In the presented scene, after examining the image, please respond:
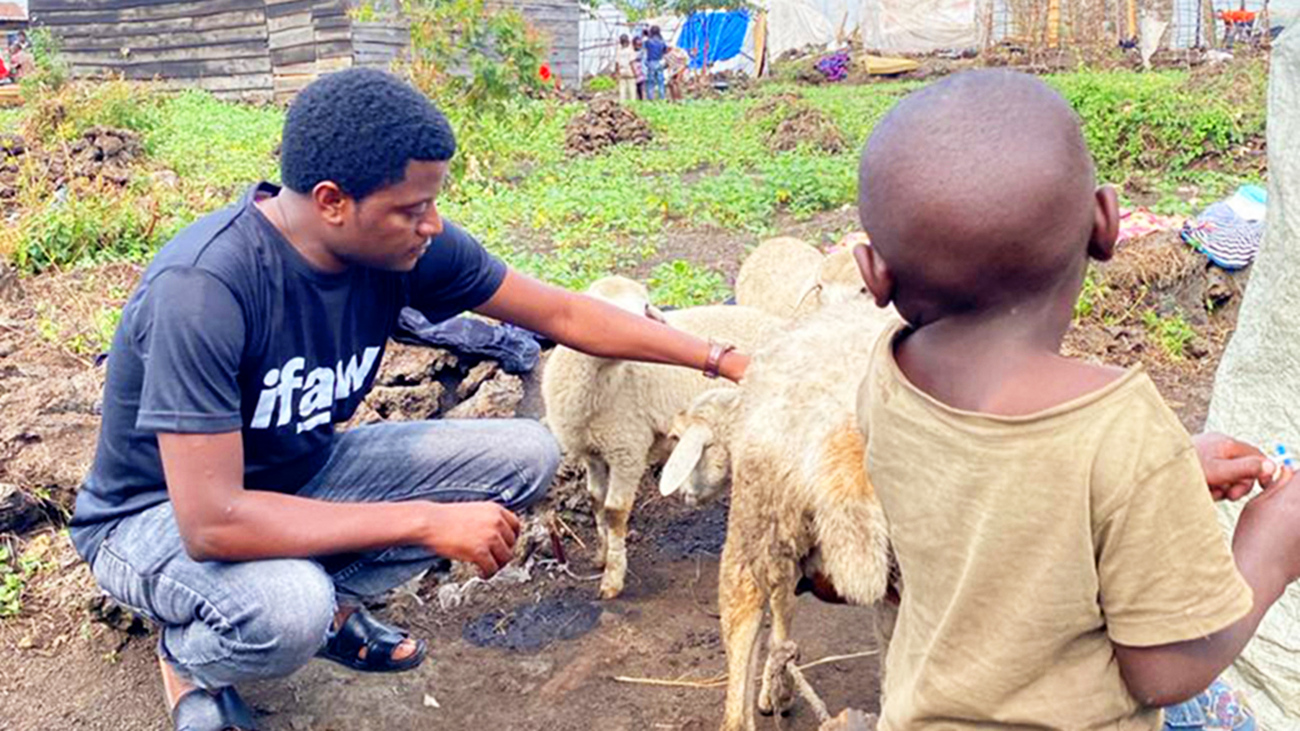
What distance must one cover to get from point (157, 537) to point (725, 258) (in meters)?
5.19

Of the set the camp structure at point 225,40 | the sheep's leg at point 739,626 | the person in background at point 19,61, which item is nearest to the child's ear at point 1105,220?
the sheep's leg at point 739,626

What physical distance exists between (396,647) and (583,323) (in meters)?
1.14

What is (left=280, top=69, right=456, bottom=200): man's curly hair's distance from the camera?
9.11ft

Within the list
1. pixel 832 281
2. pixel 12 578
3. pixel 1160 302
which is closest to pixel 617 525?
pixel 832 281

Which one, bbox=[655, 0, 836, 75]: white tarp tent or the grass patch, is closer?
the grass patch

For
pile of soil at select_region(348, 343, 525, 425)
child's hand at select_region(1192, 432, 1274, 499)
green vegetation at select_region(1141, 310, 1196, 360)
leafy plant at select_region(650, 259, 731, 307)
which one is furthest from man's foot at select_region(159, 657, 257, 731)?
green vegetation at select_region(1141, 310, 1196, 360)

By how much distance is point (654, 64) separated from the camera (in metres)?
23.3

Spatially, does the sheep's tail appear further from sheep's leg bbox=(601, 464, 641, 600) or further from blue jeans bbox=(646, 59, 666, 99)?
blue jeans bbox=(646, 59, 666, 99)

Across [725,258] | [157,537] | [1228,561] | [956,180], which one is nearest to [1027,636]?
[1228,561]

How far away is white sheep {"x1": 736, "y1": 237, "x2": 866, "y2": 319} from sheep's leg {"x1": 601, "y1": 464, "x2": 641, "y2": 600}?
38.5 inches

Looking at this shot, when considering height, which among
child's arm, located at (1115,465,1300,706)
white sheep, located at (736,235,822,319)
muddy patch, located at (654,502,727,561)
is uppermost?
child's arm, located at (1115,465,1300,706)

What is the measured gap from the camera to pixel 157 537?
3.01 meters

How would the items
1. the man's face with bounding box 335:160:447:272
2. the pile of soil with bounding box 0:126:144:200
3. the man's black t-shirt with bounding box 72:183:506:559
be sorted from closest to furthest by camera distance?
the man's black t-shirt with bounding box 72:183:506:559 → the man's face with bounding box 335:160:447:272 → the pile of soil with bounding box 0:126:144:200

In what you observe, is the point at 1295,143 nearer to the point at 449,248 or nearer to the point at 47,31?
the point at 449,248
